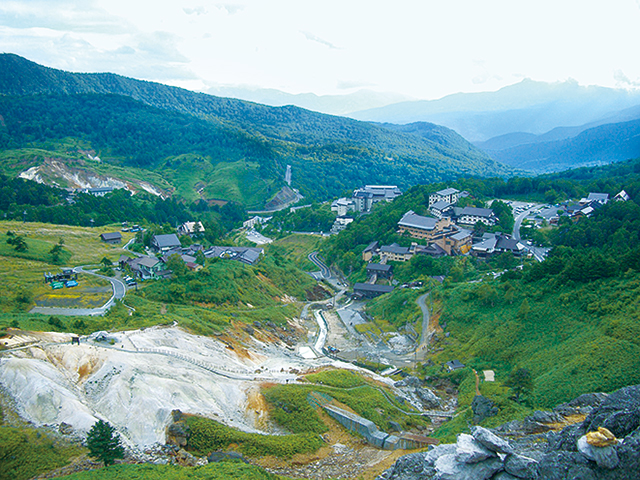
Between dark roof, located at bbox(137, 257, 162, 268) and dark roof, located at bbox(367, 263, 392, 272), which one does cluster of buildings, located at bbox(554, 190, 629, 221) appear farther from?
dark roof, located at bbox(137, 257, 162, 268)

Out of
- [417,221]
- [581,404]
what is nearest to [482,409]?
[581,404]

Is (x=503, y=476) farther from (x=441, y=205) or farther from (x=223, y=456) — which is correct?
(x=441, y=205)

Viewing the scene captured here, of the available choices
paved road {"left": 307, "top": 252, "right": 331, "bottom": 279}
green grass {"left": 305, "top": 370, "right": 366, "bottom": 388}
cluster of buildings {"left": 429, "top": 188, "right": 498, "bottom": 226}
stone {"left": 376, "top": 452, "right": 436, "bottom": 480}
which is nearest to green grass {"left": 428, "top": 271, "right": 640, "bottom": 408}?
green grass {"left": 305, "top": 370, "right": 366, "bottom": 388}

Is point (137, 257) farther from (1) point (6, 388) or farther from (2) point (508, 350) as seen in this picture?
(2) point (508, 350)

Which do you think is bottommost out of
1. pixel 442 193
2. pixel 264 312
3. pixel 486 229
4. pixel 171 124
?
pixel 264 312

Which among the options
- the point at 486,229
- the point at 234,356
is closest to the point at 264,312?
the point at 234,356

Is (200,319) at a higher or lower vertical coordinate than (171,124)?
lower

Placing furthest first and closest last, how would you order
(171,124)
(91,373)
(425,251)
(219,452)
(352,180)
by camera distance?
(171,124), (352,180), (425,251), (91,373), (219,452)
